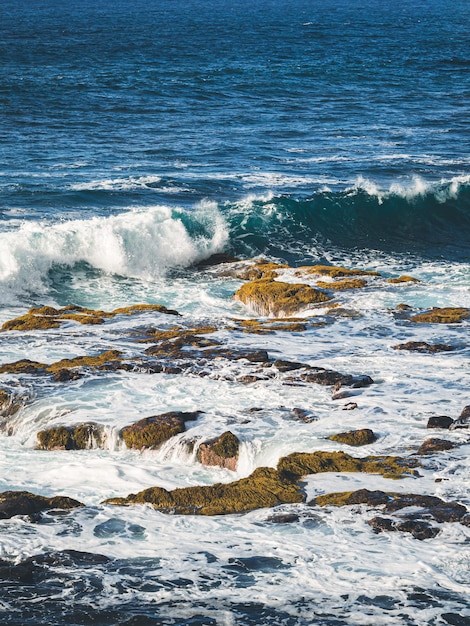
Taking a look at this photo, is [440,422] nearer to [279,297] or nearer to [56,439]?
[56,439]

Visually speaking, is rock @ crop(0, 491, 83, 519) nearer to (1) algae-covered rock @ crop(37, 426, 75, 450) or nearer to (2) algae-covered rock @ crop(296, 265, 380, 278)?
(1) algae-covered rock @ crop(37, 426, 75, 450)

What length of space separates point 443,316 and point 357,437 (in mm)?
5967

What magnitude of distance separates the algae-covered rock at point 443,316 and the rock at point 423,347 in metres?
1.47

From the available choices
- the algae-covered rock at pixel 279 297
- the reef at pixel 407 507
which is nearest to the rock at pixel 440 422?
the reef at pixel 407 507

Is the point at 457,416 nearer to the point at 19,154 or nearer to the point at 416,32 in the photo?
the point at 19,154

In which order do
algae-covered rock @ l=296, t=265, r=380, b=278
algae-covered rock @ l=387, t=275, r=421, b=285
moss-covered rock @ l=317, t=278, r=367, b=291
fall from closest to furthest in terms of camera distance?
moss-covered rock @ l=317, t=278, r=367, b=291 < algae-covered rock @ l=387, t=275, r=421, b=285 < algae-covered rock @ l=296, t=265, r=380, b=278

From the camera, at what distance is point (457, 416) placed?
12.3m

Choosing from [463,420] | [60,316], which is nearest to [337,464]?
[463,420]

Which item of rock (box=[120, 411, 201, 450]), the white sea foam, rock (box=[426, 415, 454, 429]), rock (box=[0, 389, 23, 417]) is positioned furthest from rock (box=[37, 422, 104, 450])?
the white sea foam

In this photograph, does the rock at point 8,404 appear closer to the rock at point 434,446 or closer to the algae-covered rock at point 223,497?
the algae-covered rock at point 223,497

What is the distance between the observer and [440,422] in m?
11.9

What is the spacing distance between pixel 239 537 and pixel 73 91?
3894 centimetres

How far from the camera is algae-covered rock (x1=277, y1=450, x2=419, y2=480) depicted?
1084 cm

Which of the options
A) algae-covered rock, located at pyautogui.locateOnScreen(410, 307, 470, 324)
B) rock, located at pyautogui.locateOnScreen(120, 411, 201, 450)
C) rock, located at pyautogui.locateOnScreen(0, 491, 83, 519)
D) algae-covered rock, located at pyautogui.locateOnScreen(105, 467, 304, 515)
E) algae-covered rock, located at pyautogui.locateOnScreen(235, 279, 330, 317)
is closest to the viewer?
rock, located at pyautogui.locateOnScreen(0, 491, 83, 519)
